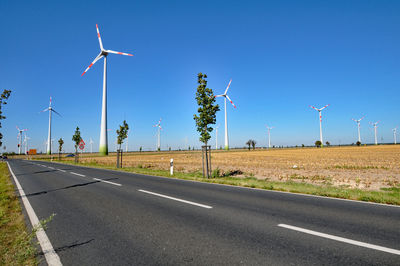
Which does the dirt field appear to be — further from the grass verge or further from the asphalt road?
the grass verge

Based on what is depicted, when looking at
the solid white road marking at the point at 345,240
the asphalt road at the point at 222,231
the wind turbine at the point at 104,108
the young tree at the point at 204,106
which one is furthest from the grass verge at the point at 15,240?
the wind turbine at the point at 104,108

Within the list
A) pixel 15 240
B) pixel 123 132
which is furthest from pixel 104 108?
pixel 15 240

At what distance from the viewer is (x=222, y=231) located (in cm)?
443

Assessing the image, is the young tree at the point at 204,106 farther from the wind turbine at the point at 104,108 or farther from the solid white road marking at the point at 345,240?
the wind turbine at the point at 104,108

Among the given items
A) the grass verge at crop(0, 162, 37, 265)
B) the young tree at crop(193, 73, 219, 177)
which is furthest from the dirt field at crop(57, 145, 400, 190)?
the grass verge at crop(0, 162, 37, 265)

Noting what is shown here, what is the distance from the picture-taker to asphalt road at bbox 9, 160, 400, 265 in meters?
3.31

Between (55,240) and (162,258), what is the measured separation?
2.23m

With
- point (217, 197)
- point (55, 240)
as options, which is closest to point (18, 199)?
point (55, 240)

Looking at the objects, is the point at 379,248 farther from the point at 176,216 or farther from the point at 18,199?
the point at 18,199

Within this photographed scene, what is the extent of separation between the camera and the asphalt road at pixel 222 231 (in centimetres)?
331

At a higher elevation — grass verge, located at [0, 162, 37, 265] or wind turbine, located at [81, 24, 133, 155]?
wind turbine, located at [81, 24, 133, 155]

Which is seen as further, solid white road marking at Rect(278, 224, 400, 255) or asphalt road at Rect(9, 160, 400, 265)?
solid white road marking at Rect(278, 224, 400, 255)

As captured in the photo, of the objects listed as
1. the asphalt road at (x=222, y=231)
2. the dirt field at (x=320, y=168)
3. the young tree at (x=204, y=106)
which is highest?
the young tree at (x=204, y=106)

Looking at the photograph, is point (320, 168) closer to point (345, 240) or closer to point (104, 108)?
point (345, 240)
